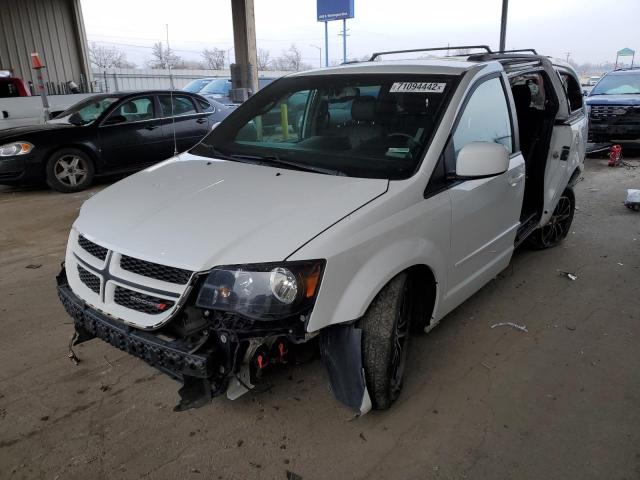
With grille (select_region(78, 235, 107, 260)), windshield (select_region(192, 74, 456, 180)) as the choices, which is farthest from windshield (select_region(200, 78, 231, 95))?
grille (select_region(78, 235, 107, 260))

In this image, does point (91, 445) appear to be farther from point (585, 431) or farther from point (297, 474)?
point (585, 431)

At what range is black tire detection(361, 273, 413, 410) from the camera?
221 cm

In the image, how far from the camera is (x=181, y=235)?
2.11m

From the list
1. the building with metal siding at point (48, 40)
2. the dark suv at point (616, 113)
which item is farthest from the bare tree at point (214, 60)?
the dark suv at point (616, 113)

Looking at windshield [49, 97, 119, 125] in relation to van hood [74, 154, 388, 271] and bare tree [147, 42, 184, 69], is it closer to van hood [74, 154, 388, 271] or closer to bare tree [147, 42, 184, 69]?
bare tree [147, 42, 184, 69]

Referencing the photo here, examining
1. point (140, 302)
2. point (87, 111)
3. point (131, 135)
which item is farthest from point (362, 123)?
point (87, 111)

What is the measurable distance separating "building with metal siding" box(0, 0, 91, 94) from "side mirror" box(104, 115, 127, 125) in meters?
10.2

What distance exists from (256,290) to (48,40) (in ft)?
57.9

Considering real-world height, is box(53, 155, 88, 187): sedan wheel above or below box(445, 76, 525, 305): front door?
below

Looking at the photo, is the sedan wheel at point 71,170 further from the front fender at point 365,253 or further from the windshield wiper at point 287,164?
the front fender at point 365,253

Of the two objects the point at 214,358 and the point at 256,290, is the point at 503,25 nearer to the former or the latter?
the point at 256,290

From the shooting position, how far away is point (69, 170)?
7.32 m

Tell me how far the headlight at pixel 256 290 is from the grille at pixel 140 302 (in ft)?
0.68

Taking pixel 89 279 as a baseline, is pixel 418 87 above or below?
above
